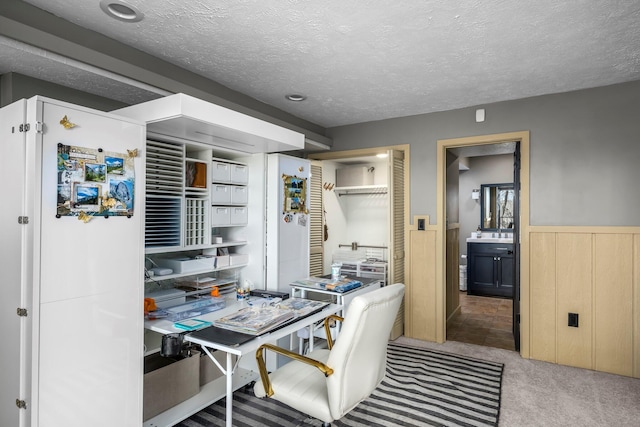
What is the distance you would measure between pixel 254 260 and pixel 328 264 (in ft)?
5.72

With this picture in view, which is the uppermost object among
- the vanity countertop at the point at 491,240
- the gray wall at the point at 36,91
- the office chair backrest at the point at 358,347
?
the gray wall at the point at 36,91

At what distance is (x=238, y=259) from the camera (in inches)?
127

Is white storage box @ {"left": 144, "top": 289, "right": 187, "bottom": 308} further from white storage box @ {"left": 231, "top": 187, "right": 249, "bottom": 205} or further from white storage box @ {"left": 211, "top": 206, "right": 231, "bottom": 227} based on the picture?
white storage box @ {"left": 231, "top": 187, "right": 249, "bottom": 205}

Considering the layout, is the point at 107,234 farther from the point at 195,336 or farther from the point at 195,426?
the point at 195,426

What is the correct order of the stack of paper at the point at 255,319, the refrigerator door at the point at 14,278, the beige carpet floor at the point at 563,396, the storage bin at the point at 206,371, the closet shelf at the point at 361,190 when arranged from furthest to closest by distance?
the closet shelf at the point at 361,190, the storage bin at the point at 206,371, the beige carpet floor at the point at 563,396, the stack of paper at the point at 255,319, the refrigerator door at the point at 14,278

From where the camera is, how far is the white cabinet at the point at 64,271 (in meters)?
1.69

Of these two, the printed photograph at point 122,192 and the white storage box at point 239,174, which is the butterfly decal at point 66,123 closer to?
the printed photograph at point 122,192

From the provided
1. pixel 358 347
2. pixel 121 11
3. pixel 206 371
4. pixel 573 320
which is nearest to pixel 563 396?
pixel 573 320

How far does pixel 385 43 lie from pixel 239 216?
1.82m

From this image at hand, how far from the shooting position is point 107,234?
6.40 ft

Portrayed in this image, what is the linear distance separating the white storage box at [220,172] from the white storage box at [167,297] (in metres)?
0.92

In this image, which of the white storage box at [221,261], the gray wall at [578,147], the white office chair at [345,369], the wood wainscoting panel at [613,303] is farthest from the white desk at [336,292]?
the wood wainscoting panel at [613,303]

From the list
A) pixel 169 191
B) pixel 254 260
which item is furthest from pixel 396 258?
pixel 169 191

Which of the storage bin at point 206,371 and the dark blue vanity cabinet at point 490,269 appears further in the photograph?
the dark blue vanity cabinet at point 490,269
